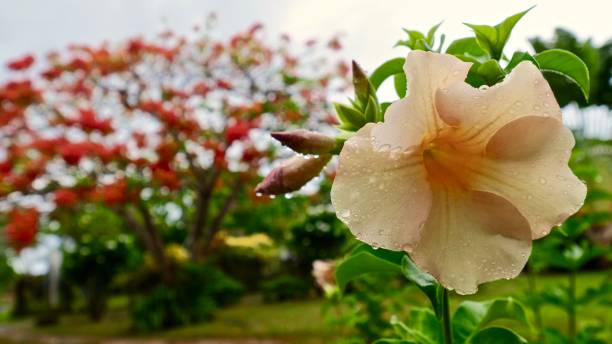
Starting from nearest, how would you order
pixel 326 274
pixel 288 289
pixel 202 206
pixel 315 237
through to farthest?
pixel 326 274, pixel 202 206, pixel 288 289, pixel 315 237

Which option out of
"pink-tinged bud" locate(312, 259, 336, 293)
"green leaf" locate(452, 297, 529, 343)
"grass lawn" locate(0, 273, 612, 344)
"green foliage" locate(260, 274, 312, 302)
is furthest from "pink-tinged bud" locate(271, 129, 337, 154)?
"green foliage" locate(260, 274, 312, 302)

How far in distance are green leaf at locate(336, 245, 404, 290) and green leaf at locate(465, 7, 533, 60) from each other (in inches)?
9.9

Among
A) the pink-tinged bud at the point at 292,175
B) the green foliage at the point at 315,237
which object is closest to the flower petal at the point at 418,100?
the pink-tinged bud at the point at 292,175

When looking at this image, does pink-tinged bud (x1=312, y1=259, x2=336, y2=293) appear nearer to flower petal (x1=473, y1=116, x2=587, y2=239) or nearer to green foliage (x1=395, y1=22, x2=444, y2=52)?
green foliage (x1=395, y1=22, x2=444, y2=52)

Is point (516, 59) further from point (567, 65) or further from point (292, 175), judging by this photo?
point (292, 175)

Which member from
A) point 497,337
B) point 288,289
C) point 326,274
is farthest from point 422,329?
point 288,289

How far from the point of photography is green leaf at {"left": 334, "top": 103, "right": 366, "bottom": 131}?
1.82ft

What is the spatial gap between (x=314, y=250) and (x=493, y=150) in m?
7.95

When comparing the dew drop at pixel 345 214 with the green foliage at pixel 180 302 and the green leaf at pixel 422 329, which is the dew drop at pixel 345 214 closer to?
the green leaf at pixel 422 329

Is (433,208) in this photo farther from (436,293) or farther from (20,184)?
(20,184)

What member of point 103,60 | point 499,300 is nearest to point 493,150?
point 499,300

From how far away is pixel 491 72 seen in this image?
529 mm

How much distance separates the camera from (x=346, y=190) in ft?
1.40

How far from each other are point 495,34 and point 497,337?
358mm
